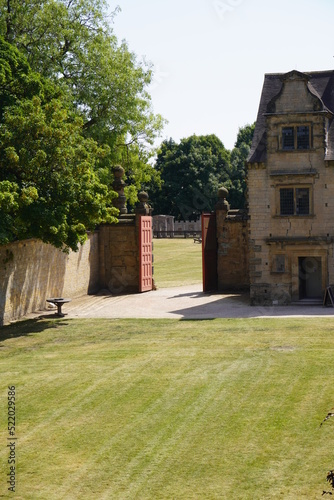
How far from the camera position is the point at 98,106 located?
41.1m

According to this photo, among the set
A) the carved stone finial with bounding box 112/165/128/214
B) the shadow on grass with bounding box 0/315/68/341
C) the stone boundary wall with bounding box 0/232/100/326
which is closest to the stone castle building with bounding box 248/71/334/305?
the stone boundary wall with bounding box 0/232/100/326

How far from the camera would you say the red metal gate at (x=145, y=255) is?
35.8 meters

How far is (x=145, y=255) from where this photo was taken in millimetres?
36219

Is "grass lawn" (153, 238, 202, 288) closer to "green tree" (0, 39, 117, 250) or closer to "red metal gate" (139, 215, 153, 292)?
"red metal gate" (139, 215, 153, 292)

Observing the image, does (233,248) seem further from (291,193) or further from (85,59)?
(85,59)

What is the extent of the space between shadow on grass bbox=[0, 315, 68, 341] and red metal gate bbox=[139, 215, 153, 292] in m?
8.64

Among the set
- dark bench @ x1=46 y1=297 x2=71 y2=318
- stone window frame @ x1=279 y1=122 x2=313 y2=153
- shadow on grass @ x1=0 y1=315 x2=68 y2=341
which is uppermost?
stone window frame @ x1=279 y1=122 x2=313 y2=153

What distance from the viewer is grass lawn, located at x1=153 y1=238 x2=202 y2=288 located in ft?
142

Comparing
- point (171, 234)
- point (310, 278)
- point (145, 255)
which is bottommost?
point (310, 278)

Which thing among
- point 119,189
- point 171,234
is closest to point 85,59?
point 119,189

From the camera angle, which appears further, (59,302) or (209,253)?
(209,253)

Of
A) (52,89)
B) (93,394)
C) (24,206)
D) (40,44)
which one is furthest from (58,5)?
(93,394)

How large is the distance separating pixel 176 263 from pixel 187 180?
38.0m

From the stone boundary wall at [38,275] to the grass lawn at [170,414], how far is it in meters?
2.47
